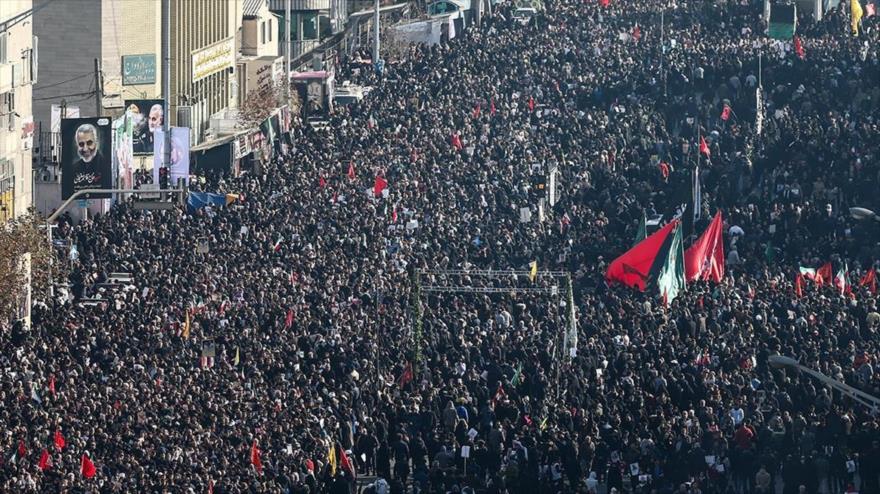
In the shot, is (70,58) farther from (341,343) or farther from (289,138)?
(341,343)

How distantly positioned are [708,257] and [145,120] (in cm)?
1990

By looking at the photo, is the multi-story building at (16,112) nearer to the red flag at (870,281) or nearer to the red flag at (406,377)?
the red flag at (406,377)

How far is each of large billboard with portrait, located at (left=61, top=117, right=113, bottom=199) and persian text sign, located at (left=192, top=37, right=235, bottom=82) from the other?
24.9 meters

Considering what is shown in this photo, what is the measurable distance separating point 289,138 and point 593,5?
20380 millimetres

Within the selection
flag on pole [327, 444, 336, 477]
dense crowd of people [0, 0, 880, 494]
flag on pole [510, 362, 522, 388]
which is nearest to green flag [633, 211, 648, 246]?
dense crowd of people [0, 0, 880, 494]

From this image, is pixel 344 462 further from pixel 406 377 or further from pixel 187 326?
pixel 187 326

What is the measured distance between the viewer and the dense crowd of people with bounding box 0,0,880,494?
151 feet

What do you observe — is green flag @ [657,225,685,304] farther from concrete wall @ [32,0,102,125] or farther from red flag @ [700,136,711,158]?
concrete wall @ [32,0,102,125]

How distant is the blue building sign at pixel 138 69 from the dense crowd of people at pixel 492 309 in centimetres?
692

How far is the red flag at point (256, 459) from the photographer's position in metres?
45.2

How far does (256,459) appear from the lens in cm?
4562

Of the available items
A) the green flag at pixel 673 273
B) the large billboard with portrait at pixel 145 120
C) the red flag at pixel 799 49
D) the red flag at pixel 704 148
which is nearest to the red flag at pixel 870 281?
the green flag at pixel 673 273

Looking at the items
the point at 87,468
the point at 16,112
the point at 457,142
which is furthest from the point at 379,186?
the point at 87,468

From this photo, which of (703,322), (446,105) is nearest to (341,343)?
(703,322)
